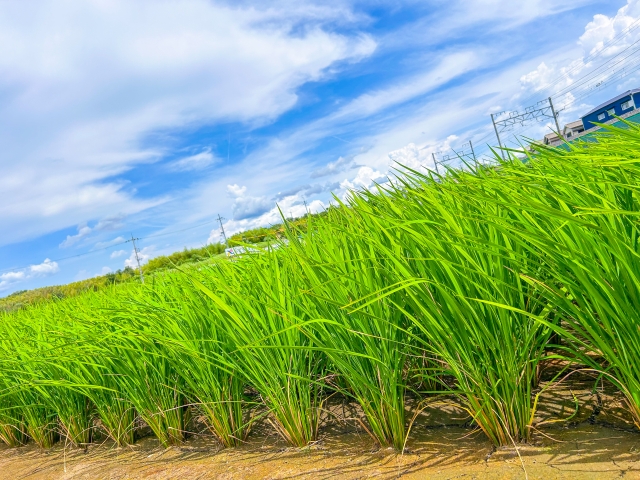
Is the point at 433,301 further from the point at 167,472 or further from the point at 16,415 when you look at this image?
the point at 16,415

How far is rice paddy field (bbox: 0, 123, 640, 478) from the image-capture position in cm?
116

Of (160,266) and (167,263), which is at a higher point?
(160,266)

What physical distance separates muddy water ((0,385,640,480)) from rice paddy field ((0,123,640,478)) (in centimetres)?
2

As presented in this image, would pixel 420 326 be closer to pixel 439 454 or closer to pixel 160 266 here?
pixel 439 454

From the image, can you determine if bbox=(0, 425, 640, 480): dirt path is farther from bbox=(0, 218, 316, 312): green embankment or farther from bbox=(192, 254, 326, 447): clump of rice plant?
bbox=(0, 218, 316, 312): green embankment

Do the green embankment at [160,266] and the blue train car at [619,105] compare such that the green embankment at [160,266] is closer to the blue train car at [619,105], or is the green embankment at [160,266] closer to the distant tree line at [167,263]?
the distant tree line at [167,263]

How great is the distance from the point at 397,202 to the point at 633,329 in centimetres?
100

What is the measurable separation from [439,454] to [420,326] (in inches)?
17.0

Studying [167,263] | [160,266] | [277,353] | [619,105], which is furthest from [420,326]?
[619,105]

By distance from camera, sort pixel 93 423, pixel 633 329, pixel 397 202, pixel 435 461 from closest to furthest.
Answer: pixel 633 329 < pixel 435 461 < pixel 397 202 < pixel 93 423

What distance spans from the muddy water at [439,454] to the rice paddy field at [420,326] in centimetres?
2

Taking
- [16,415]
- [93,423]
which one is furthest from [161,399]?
[16,415]

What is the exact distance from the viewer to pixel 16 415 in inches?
117

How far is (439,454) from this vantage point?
1.37 metres
